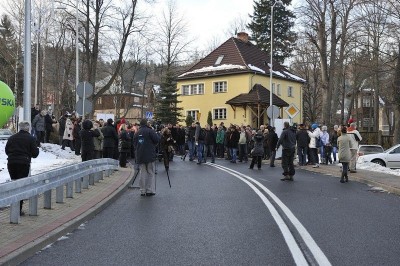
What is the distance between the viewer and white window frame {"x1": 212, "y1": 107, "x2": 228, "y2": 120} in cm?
5077

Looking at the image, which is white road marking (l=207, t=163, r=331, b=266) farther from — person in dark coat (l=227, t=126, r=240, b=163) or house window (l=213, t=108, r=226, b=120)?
house window (l=213, t=108, r=226, b=120)

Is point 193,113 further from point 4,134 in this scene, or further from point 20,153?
point 20,153

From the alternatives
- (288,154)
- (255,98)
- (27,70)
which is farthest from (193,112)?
(27,70)

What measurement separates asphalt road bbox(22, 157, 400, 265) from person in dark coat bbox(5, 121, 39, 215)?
1468 mm

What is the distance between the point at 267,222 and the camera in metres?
8.73

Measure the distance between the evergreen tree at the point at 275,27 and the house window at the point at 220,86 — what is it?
14.9 meters

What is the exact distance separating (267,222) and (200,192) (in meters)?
4.32

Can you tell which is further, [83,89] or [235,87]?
[235,87]

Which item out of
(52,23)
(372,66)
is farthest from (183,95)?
(372,66)

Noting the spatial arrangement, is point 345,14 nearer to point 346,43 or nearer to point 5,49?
point 346,43

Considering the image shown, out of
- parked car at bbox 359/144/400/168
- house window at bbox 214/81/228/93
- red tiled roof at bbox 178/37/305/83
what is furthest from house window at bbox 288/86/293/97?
parked car at bbox 359/144/400/168

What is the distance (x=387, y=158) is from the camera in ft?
80.0

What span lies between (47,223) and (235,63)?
4462 centimetres

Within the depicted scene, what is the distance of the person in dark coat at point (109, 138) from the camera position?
54.3ft
